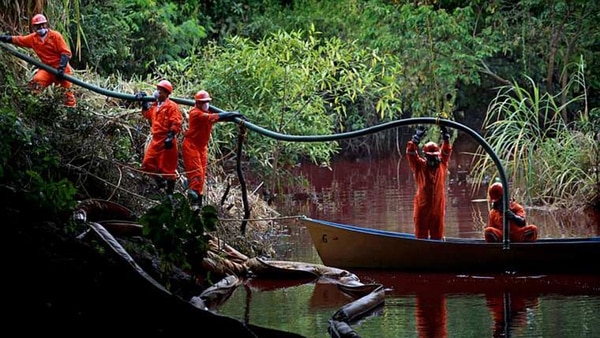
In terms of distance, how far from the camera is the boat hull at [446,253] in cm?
1309

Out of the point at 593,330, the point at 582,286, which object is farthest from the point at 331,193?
the point at 593,330

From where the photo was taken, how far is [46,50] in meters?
14.9

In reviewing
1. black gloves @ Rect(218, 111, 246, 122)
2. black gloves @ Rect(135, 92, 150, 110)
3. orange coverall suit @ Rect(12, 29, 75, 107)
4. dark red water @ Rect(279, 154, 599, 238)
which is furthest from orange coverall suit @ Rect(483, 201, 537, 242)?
orange coverall suit @ Rect(12, 29, 75, 107)

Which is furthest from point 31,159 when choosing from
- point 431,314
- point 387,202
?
point 387,202

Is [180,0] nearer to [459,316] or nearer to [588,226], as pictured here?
[588,226]

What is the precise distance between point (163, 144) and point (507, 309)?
4.47m

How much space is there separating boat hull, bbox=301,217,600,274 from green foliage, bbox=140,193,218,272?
3.97 metres

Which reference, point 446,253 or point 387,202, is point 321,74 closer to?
point 387,202

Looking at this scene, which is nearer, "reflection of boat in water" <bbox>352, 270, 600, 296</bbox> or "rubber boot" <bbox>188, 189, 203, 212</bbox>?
"reflection of boat in water" <bbox>352, 270, 600, 296</bbox>

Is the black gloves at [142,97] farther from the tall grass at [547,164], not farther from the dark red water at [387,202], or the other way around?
the tall grass at [547,164]

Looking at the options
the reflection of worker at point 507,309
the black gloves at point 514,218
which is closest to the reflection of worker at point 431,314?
the reflection of worker at point 507,309

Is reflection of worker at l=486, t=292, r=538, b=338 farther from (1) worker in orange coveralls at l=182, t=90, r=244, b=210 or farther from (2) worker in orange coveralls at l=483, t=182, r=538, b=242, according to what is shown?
(1) worker in orange coveralls at l=182, t=90, r=244, b=210

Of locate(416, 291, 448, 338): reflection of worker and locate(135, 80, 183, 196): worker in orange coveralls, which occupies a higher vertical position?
locate(135, 80, 183, 196): worker in orange coveralls

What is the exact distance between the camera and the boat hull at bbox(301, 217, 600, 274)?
1309 centimetres
